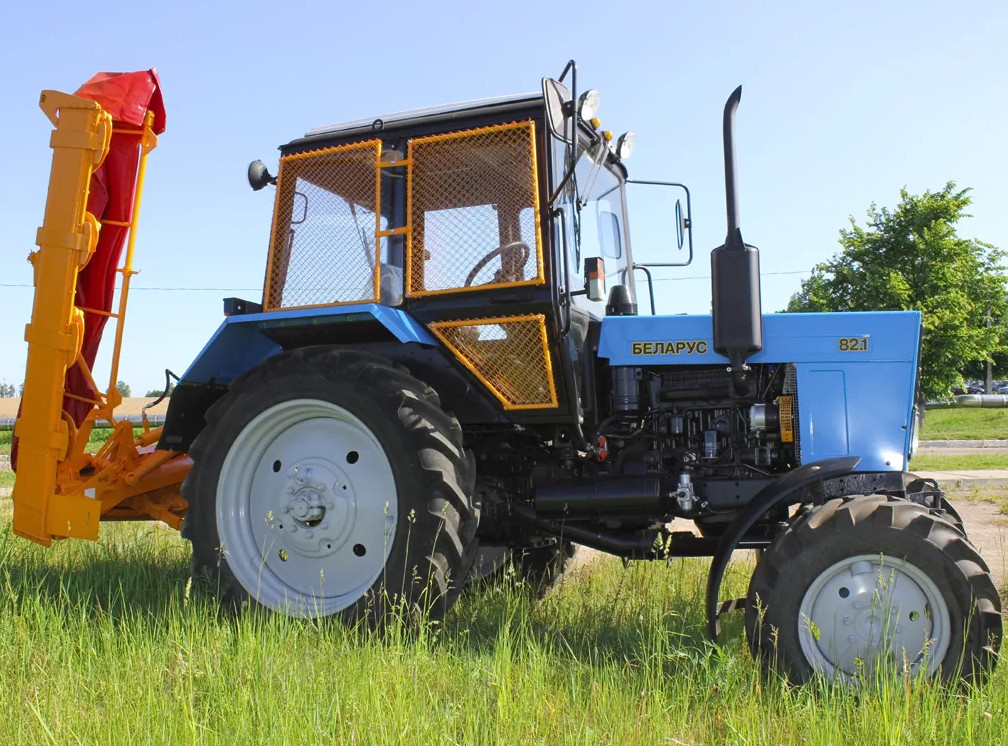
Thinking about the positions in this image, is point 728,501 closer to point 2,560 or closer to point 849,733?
point 849,733

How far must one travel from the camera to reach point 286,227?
4410 millimetres

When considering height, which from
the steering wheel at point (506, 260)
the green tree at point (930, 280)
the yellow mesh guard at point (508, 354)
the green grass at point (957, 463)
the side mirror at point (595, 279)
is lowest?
the green grass at point (957, 463)

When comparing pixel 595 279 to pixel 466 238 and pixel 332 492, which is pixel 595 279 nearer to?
pixel 466 238

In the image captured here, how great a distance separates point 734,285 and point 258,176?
2466 mm

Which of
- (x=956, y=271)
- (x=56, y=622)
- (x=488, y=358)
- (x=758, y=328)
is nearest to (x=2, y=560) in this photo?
(x=56, y=622)

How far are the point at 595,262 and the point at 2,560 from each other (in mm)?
3847

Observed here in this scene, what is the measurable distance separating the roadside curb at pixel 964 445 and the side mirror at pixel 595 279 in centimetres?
1670

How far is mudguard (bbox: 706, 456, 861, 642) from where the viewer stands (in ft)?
11.1

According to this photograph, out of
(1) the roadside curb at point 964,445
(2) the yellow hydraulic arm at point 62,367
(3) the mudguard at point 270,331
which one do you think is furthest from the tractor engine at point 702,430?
(1) the roadside curb at point 964,445

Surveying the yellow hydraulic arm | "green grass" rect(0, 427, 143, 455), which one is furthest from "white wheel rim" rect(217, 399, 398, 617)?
"green grass" rect(0, 427, 143, 455)

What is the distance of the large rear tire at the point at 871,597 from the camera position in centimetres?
301

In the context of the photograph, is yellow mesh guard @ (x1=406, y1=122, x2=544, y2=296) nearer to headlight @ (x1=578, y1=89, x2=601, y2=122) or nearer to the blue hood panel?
headlight @ (x1=578, y1=89, x2=601, y2=122)

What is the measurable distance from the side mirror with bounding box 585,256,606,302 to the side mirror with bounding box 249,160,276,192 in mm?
1795

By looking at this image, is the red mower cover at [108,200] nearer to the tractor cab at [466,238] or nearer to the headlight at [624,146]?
the tractor cab at [466,238]
